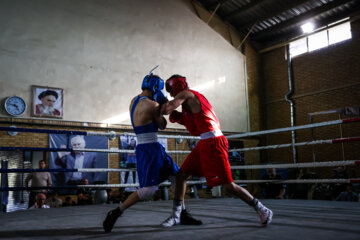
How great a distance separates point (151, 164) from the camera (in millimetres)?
2357

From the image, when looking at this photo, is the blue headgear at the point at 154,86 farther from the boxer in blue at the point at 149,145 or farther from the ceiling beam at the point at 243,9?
the ceiling beam at the point at 243,9

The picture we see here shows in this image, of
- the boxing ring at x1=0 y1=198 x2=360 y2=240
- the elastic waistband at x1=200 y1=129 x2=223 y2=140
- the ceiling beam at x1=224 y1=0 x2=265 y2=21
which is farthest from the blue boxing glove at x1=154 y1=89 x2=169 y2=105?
the ceiling beam at x1=224 y1=0 x2=265 y2=21

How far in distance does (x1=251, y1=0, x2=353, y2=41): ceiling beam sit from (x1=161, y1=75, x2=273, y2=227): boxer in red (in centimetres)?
891

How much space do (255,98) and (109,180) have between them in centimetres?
615

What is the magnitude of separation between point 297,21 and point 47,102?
776 centimetres

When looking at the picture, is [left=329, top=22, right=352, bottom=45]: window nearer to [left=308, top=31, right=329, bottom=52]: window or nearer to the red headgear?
[left=308, top=31, right=329, bottom=52]: window

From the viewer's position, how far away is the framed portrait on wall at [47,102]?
778cm

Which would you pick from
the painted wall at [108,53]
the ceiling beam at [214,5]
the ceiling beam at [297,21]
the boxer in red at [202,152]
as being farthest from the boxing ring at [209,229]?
the ceiling beam at [214,5]

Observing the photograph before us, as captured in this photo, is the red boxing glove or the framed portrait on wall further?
the framed portrait on wall

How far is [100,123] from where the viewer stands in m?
8.66

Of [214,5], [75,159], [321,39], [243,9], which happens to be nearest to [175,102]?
[75,159]

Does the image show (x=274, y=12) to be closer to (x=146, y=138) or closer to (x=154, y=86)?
(x=154, y=86)

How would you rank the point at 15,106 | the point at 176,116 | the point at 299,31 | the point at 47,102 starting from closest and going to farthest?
the point at 176,116 < the point at 15,106 < the point at 47,102 < the point at 299,31

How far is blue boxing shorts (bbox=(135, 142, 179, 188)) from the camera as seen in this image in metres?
2.34
